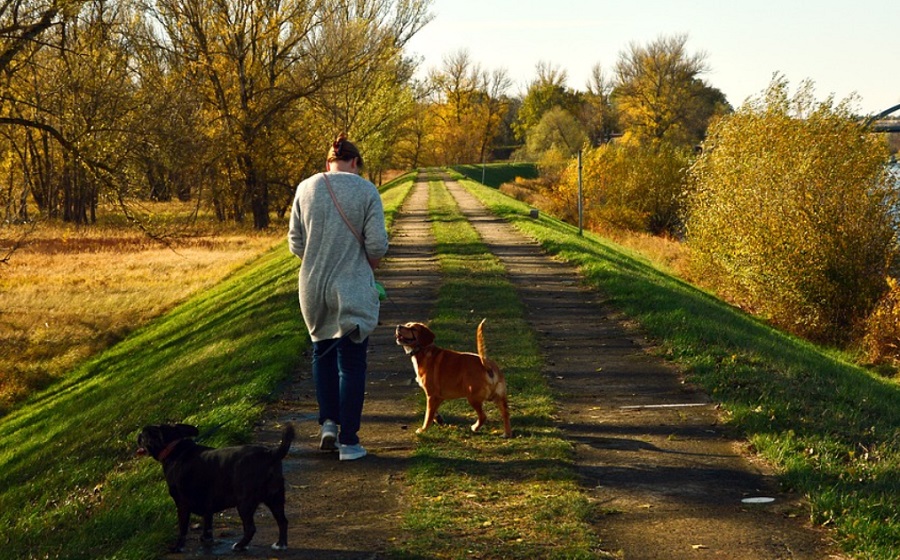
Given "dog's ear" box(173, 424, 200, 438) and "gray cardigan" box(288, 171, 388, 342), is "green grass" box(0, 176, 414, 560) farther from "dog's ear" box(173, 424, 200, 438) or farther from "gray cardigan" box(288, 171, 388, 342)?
"gray cardigan" box(288, 171, 388, 342)

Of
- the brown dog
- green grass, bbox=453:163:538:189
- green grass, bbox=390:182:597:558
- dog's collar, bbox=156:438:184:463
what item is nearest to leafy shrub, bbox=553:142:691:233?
green grass, bbox=390:182:597:558

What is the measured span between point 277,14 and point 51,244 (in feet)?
40.5

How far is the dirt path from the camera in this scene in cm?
533

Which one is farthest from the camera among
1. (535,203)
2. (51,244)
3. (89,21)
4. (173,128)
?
(535,203)

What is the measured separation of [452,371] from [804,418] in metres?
2.91

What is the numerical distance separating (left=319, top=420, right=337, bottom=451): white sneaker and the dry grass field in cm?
1056

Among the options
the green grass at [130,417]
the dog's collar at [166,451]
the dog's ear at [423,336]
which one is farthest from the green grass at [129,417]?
the dog's ear at [423,336]

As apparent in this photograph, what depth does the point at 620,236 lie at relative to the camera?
136ft

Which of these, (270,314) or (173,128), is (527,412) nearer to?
(270,314)

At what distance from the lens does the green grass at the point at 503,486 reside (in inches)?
207

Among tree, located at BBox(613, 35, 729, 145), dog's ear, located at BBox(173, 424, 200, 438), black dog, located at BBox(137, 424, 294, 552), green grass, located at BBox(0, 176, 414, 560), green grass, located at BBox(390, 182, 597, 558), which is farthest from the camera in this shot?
tree, located at BBox(613, 35, 729, 145)

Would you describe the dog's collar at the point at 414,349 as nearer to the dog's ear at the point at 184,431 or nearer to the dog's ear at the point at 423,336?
the dog's ear at the point at 423,336

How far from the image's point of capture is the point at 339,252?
6566 mm

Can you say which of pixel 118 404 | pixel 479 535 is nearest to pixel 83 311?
pixel 118 404
